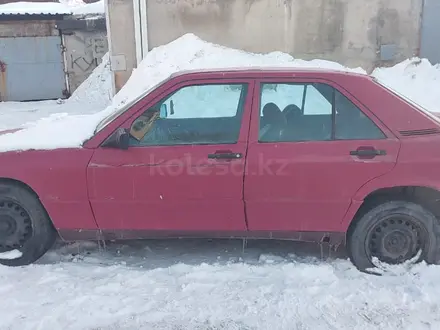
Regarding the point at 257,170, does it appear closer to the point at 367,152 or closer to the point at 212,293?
the point at 367,152

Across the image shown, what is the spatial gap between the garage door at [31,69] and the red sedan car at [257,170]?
14.5m

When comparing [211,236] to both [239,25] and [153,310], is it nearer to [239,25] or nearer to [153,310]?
[153,310]

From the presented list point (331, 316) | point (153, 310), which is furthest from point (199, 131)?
point (331, 316)

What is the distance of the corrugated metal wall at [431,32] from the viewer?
34.9 feet

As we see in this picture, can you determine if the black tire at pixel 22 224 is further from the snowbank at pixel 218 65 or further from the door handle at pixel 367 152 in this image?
the snowbank at pixel 218 65

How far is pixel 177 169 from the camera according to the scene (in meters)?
3.61

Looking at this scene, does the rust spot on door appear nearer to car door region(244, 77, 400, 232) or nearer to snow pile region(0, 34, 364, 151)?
snow pile region(0, 34, 364, 151)

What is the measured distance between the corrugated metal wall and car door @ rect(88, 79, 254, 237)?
872 centimetres

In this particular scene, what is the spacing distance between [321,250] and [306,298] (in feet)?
2.75

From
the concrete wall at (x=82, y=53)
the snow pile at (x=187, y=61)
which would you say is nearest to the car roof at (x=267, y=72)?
the snow pile at (x=187, y=61)

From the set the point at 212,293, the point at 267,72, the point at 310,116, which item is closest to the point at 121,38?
the point at 267,72

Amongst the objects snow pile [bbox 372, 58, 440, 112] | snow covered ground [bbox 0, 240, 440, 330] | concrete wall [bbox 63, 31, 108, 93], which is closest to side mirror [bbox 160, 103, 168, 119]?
snow covered ground [bbox 0, 240, 440, 330]

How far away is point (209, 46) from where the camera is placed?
35.5ft

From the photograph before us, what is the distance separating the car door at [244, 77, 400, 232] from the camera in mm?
3537
